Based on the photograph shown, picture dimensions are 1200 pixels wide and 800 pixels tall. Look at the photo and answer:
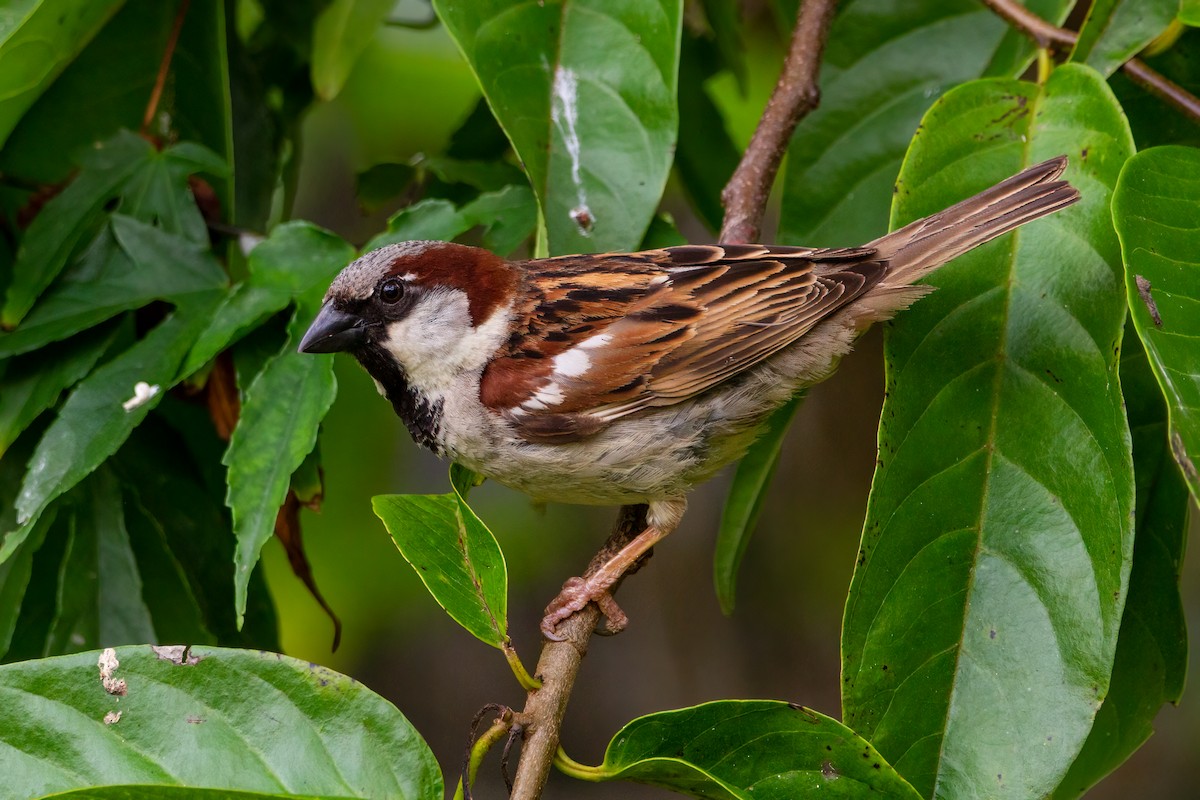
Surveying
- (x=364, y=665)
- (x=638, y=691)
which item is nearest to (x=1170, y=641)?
(x=638, y=691)

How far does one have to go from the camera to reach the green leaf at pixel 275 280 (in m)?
2.27

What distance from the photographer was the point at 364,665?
16.8ft

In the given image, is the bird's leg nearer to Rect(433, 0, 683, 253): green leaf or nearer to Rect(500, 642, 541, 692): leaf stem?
Rect(500, 642, 541, 692): leaf stem

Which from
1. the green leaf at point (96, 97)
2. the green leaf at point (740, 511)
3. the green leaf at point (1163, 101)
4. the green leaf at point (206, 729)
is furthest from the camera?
the green leaf at point (96, 97)

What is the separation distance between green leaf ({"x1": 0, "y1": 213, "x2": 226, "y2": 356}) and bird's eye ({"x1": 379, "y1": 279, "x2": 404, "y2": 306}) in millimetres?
340

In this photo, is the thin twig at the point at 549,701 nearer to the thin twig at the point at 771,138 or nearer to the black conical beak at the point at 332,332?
the black conical beak at the point at 332,332

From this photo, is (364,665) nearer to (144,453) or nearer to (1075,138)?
(144,453)

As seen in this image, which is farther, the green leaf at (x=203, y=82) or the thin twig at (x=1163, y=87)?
the green leaf at (x=203, y=82)

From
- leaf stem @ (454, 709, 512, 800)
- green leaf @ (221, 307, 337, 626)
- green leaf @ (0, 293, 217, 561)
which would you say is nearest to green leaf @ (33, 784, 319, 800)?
leaf stem @ (454, 709, 512, 800)

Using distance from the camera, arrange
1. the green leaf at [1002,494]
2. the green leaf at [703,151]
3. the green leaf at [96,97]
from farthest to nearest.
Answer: the green leaf at [703,151] → the green leaf at [96,97] → the green leaf at [1002,494]

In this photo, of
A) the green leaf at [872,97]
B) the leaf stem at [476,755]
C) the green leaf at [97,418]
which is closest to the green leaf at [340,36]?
the green leaf at [97,418]

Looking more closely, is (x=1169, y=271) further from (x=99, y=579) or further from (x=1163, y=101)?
(x=99, y=579)

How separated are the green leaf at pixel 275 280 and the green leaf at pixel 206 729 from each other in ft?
2.35

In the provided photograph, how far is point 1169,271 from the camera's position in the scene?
1.86 metres
